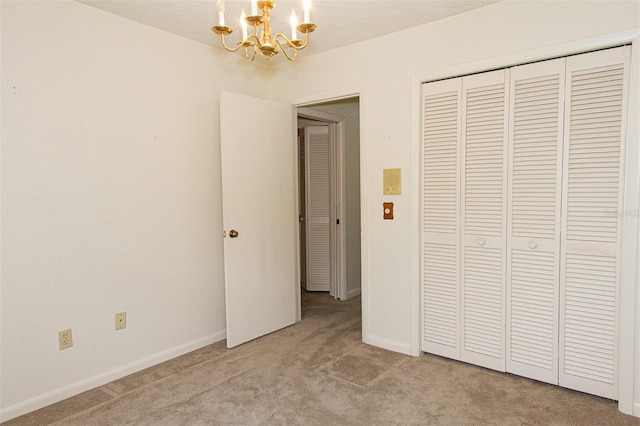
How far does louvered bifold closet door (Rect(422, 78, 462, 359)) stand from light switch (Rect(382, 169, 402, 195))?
0.18 m

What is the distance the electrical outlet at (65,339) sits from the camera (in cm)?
240

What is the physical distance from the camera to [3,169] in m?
2.16

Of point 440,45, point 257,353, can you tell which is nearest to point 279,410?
point 257,353

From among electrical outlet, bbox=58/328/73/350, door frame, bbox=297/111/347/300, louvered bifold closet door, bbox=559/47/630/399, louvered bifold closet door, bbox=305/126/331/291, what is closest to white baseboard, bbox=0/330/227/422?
electrical outlet, bbox=58/328/73/350

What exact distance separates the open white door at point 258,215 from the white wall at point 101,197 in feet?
0.66

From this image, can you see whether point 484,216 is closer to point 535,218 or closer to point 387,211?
point 535,218

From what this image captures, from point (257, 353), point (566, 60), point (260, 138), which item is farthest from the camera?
point (260, 138)

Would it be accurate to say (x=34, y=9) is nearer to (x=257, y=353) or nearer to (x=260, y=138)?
(x=260, y=138)

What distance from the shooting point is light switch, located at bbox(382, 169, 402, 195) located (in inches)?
117

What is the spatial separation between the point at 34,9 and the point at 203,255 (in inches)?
74.0

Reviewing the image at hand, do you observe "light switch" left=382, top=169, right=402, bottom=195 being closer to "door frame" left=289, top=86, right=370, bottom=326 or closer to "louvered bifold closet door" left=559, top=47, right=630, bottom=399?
"door frame" left=289, top=86, right=370, bottom=326

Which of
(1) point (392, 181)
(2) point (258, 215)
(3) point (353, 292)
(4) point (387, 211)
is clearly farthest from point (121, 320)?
(3) point (353, 292)

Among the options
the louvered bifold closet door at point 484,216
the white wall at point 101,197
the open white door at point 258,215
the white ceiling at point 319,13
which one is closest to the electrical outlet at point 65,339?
the white wall at point 101,197

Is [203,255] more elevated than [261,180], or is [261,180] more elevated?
[261,180]
